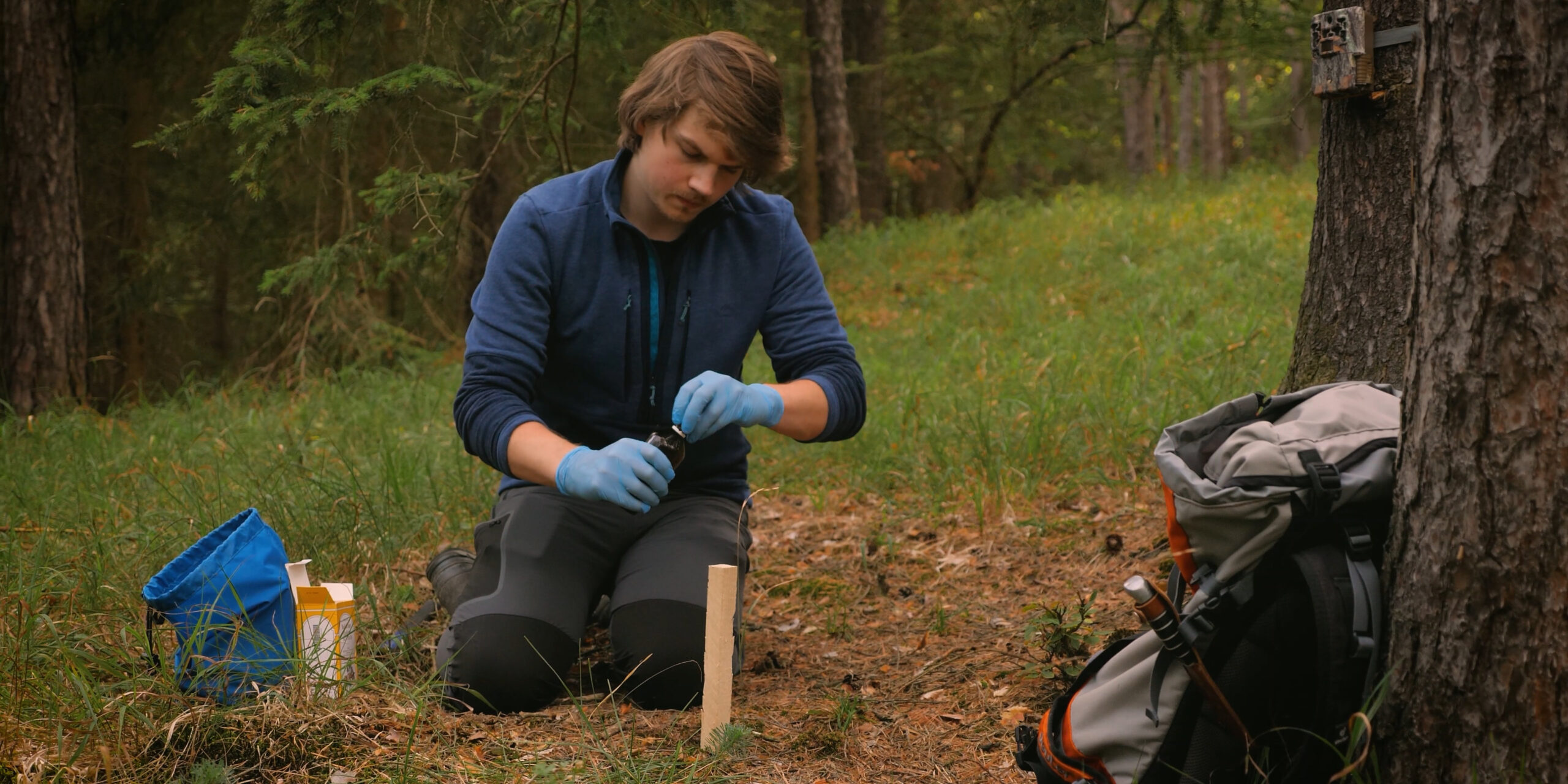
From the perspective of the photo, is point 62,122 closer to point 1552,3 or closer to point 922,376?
point 922,376

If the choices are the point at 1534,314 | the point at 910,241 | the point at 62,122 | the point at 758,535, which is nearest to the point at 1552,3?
the point at 1534,314

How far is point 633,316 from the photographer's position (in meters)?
2.73

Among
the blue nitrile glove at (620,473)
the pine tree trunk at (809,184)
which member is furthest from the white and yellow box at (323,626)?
the pine tree trunk at (809,184)

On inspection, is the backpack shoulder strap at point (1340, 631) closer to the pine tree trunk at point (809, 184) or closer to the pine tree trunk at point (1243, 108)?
the pine tree trunk at point (809, 184)

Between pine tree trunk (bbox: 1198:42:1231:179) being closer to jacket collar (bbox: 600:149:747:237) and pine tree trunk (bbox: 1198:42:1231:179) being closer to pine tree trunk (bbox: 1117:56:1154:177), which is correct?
pine tree trunk (bbox: 1117:56:1154:177)

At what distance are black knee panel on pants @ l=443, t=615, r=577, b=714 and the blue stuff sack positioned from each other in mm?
A: 362

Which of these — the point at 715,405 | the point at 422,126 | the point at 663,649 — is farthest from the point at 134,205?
the point at 715,405

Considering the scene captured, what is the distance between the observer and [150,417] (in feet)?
18.2

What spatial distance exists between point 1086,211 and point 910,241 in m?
1.52

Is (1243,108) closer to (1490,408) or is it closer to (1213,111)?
(1213,111)

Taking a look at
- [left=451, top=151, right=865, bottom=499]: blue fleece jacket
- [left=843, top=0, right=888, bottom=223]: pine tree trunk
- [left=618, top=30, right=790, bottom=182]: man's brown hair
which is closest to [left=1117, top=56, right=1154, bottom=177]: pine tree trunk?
[left=843, top=0, right=888, bottom=223]: pine tree trunk

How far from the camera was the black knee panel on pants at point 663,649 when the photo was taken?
2.58m

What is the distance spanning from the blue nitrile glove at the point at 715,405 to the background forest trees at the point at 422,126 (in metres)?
1.72

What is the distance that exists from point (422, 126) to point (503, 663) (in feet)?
22.0
